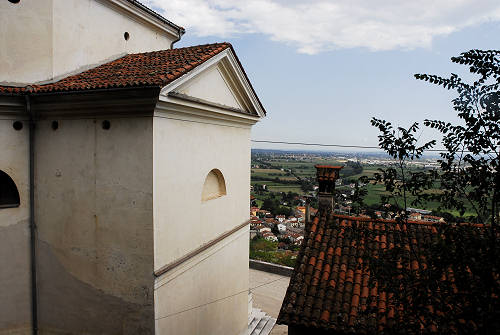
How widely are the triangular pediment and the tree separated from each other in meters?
3.41

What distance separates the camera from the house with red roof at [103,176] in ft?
17.4

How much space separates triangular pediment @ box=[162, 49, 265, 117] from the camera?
5.73 metres

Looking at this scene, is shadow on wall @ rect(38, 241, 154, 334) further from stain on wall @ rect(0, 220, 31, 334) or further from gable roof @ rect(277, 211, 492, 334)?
gable roof @ rect(277, 211, 492, 334)

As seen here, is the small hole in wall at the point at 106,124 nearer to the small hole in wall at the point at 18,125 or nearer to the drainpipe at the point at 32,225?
the drainpipe at the point at 32,225

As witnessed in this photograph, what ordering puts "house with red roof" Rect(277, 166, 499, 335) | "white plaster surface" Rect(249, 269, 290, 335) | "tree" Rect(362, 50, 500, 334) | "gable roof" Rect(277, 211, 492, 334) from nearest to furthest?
"tree" Rect(362, 50, 500, 334), "house with red roof" Rect(277, 166, 499, 335), "gable roof" Rect(277, 211, 492, 334), "white plaster surface" Rect(249, 269, 290, 335)

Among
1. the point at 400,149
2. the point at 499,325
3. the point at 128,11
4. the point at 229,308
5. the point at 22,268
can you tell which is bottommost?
the point at 229,308

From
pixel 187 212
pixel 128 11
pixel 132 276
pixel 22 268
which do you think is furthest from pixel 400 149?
pixel 128 11

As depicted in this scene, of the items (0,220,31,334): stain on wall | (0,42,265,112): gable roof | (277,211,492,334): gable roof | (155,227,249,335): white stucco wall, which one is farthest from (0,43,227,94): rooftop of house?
(277,211,492,334): gable roof

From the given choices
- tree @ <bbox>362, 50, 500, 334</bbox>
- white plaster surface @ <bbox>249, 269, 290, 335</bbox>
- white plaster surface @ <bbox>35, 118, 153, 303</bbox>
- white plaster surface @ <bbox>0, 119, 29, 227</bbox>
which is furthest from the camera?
white plaster surface @ <bbox>249, 269, 290, 335</bbox>

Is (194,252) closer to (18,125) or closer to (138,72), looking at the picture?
(138,72)

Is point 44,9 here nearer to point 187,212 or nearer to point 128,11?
point 128,11

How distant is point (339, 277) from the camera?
18.4 ft

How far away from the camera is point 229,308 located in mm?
8367

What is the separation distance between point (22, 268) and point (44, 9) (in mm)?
4917
